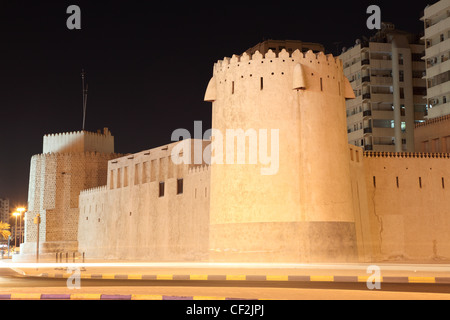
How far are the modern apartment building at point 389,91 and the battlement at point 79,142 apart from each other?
2674 cm

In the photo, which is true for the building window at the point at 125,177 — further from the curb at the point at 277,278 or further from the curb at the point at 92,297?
the curb at the point at 92,297

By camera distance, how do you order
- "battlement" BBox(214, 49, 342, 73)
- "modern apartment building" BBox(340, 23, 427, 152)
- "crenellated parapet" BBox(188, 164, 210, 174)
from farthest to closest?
1. "modern apartment building" BBox(340, 23, 427, 152)
2. "crenellated parapet" BBox(188, 164, 210, 174)
3. "battlement" BBox(214, 49, 342, 73)

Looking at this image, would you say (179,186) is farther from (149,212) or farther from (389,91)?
(389,91)

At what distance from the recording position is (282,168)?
77.0 feet

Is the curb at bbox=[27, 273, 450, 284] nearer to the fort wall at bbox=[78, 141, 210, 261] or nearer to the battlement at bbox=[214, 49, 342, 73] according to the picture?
the battlement at bbox=[214, 49, 342, 73]

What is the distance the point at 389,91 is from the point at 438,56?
957cm

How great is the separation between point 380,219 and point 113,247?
1616 centimetres

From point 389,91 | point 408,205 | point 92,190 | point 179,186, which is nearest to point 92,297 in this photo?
point 408,205

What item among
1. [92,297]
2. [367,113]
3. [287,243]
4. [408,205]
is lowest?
[92,297]

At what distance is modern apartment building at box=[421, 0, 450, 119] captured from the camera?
2162 inches

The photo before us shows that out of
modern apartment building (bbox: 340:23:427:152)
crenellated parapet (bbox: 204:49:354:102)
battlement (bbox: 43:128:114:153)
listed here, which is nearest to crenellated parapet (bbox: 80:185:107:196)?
battlement (bbox: 43:128:114:153)

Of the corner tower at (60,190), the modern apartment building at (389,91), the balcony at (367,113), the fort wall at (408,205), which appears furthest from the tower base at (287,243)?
the balcony at (367,113)

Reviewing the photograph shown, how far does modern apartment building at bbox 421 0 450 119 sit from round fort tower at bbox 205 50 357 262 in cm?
3338

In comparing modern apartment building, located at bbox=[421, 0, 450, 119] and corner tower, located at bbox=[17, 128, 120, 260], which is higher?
modern apartment building, located at bbox=[421, 0, 450, 119]
